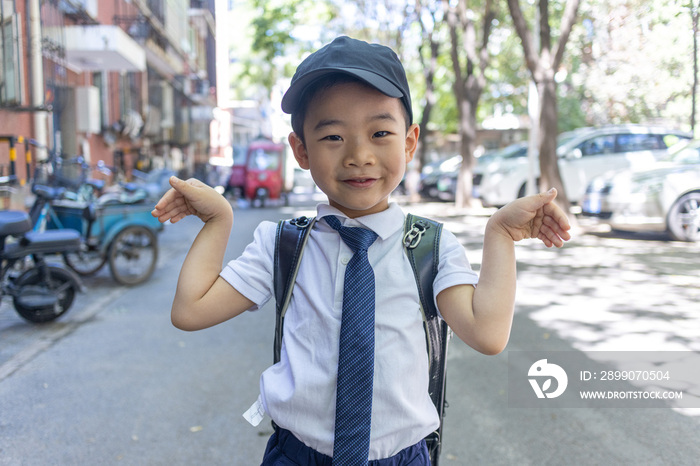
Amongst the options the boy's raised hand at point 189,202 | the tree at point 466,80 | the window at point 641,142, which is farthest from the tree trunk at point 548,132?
the boy's raised hand at point 189,202

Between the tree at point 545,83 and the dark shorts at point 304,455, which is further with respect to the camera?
the tree at point 545,83

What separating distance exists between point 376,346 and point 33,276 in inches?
185

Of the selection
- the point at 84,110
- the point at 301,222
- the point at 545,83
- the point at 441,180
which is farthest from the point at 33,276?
the point at 441,180

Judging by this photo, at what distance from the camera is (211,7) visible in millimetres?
Answer: 39594

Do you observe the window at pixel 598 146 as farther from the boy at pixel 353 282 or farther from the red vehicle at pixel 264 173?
the boy at pixel 353 282

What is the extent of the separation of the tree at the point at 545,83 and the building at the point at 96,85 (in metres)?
7.14

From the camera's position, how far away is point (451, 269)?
1556 millimetres

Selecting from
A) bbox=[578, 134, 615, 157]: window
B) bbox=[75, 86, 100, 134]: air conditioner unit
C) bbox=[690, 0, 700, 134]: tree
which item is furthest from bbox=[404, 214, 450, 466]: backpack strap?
bbox=[75, 86, 100, 134]: air conditioner unit

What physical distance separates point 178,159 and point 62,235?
25.8 meters

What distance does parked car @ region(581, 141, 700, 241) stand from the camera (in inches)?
358

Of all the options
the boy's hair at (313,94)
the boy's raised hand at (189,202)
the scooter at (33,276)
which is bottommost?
the scooter at (33,276)

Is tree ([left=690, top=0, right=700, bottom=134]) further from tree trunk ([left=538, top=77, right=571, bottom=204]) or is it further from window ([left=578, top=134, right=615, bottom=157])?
tree trunk ([left=538, top=77, right=571, bottom=204])

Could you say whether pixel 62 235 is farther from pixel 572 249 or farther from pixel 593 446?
pixel 572 249

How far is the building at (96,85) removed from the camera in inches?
384
